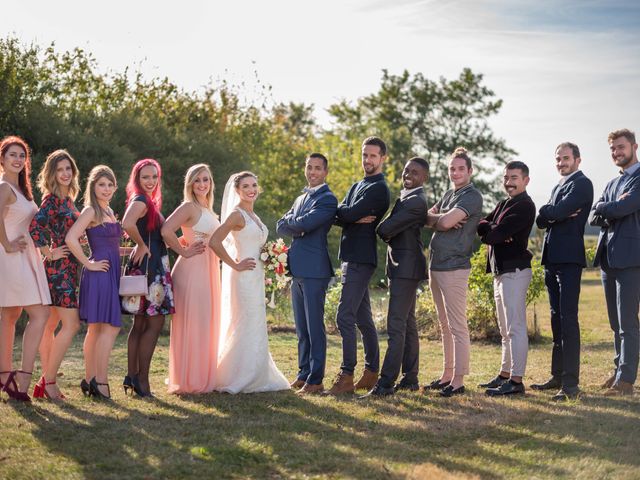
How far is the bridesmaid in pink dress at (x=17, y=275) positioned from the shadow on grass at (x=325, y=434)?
457 millimetres

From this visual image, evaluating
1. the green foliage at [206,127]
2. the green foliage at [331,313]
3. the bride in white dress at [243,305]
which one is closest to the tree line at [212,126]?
the green foliage at [206,127]

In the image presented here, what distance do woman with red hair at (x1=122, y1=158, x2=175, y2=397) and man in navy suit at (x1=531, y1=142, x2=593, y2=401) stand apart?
12.9 feet

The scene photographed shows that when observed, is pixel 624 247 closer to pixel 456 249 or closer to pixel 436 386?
pixel 456 249

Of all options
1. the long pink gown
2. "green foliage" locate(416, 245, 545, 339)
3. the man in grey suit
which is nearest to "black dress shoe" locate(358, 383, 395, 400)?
the man in grey suit

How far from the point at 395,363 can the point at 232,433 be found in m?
2.30

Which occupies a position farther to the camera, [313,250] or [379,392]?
[313,250]

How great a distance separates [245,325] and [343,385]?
1.21m

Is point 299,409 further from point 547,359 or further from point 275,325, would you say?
point 275,325

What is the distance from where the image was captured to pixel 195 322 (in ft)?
29.1

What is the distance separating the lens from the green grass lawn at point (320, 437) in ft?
19.7

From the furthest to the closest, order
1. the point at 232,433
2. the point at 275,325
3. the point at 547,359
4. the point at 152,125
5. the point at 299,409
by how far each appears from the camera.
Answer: the point at 152,125 < the point at 275,325 < the point at 547,359 < the point at 299,409 < the point at 232,433

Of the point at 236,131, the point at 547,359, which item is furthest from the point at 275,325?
the point at 236,131

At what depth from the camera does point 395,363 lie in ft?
28.8

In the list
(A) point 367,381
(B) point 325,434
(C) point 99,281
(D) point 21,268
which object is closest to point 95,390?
(C) point 99,281
